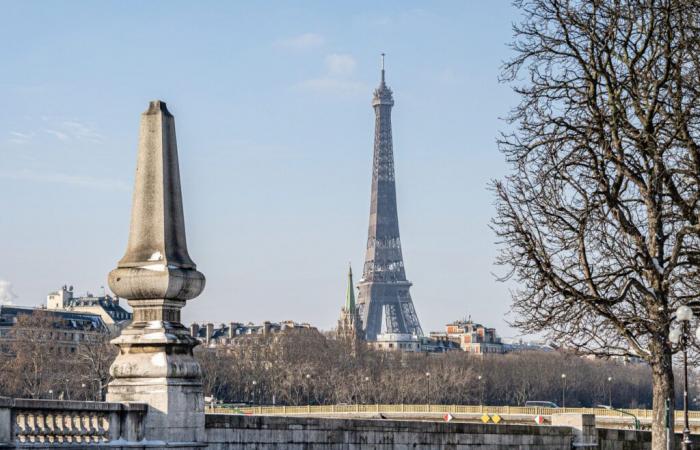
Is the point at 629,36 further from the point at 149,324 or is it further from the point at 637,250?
the point at 149,324

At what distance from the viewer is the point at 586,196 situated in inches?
1038

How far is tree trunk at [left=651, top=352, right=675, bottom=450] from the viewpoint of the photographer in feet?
85.3

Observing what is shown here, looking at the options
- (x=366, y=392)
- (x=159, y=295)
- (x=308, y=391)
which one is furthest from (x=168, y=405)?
(x=366, y=392)

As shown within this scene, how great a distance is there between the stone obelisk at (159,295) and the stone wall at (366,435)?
95cm

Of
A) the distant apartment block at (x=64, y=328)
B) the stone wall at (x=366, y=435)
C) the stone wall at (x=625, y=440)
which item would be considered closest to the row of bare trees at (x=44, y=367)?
the distant apartment block at (x=64, y=328)

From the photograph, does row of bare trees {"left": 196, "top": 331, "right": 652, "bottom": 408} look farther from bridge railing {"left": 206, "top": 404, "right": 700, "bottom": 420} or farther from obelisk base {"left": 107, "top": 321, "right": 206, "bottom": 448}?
obelisk base {"left": 107, "top": 321, "right": 206, "bottom": 448}

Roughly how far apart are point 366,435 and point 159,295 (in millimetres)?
5680

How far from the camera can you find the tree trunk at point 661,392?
85.3 feet

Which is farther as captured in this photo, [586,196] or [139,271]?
[586,196]

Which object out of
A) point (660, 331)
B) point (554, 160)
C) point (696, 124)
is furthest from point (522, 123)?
point (660, 331)

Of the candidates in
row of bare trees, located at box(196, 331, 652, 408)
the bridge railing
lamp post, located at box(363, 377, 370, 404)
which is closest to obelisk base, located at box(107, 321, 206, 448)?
the bridge railing

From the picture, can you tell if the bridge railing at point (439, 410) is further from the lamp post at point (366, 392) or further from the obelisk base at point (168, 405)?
the obelisk base at point (168, 405)

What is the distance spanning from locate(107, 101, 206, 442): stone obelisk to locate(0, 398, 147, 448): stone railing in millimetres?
386

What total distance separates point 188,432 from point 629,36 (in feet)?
44.4
